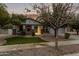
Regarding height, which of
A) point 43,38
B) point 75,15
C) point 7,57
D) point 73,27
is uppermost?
point 75,15

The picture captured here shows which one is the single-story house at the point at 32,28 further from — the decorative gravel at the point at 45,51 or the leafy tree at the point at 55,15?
the decorative gravel at the point at 45,51

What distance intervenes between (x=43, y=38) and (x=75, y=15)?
22.1 inches

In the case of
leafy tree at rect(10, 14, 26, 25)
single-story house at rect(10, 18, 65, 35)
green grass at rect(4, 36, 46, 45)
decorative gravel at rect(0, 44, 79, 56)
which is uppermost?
leafy tree at rect(10, 14, 26, 25)

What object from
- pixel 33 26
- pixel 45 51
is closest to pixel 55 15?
pixel 33 26

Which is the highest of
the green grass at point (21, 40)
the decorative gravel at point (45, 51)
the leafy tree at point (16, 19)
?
the leafy tree at point (16, 19)

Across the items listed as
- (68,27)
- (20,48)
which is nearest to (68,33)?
(68,27)

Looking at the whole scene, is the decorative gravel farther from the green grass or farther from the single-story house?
the single-story house

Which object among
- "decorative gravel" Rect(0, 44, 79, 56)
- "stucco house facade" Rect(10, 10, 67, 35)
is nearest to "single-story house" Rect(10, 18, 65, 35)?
"stucco house facade" Rect(10, 10, 67, 35)

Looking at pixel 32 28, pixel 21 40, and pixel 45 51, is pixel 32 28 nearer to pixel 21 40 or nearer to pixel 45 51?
→ pixel 21 40

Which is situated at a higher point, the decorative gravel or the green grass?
the green grass

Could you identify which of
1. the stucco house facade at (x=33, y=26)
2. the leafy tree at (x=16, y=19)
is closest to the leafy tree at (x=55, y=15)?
the stucco house facade at (x=33, y=26)

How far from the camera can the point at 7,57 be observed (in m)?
2.37

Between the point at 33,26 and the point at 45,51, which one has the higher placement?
the point at 33,26

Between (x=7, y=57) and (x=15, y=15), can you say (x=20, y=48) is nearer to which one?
(x=7, y=57)
